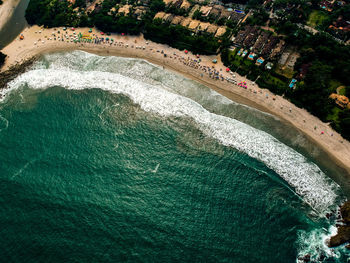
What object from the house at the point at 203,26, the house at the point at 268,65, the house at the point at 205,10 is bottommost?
the house at the point at 268,65

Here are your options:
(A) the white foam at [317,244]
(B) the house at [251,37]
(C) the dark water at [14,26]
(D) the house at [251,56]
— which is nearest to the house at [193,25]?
(B) the house at [251,37]

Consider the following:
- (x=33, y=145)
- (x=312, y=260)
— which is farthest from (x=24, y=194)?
(x=312, y=260)

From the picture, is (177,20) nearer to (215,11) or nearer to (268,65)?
(215,11)

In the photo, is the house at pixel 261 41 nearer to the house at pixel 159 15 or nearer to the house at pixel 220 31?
the house at pixel 220 31

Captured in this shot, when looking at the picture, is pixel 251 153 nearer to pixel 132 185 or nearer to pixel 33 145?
pixel 132 185

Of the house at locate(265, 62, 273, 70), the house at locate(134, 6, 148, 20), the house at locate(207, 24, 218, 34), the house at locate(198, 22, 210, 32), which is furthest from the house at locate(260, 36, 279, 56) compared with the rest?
the house at locate(134, 6, 148, 20)

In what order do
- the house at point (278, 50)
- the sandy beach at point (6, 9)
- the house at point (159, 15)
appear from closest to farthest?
the house at point (278, 50) → the house at point (159, 15) → the sandy beach at point (6, 9)

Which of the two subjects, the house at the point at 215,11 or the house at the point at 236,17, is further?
the house at the point at 215,11
